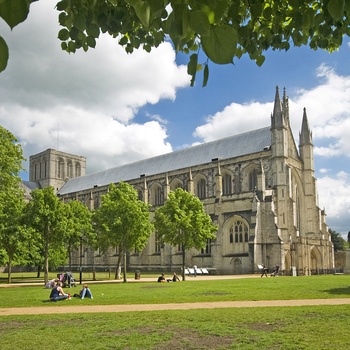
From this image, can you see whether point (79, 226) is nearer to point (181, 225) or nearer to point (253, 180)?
point (181, 225)

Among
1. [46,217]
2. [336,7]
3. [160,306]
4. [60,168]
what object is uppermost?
[60,168]

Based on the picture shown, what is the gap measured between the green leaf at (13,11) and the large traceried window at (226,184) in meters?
53.1

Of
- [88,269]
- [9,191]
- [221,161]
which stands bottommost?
[88,269]

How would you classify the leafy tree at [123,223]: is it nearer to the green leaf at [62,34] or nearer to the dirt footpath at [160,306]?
the dirt footpath at [160,306]

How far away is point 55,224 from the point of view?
1242 inches

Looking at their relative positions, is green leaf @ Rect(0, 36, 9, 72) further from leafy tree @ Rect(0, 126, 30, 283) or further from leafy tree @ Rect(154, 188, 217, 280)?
leafy tree @ Rect(154, 188, 217, 280)

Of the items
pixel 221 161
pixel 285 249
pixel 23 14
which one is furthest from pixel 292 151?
pixel 23 14

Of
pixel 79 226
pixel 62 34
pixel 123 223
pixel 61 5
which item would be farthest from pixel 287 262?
pixel 61 5

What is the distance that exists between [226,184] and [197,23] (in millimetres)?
53595

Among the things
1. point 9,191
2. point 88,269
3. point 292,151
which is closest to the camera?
point 9,191

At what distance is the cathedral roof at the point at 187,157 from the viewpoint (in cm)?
5522

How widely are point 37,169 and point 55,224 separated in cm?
6419

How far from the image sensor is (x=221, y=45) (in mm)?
2062

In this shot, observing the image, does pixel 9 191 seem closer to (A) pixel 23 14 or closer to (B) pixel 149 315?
(B) pixel 149 315
